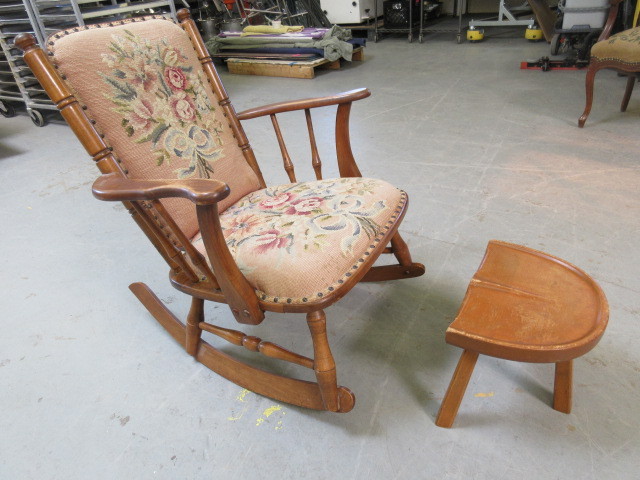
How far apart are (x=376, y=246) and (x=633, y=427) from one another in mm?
740

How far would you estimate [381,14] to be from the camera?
222 inches

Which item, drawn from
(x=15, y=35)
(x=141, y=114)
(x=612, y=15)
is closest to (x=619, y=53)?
(x=612, y=15)

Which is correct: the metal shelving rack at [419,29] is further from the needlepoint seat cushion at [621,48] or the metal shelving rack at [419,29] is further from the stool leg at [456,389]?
the stool leg at [456,389]

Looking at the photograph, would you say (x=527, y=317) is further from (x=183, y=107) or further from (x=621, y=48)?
(x=621, y=48)

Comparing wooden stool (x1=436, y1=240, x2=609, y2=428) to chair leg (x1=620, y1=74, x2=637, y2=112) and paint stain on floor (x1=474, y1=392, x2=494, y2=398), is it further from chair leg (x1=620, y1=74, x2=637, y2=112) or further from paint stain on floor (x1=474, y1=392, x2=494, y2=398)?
chair leg (x1=620, y1=74, x2=637, y2=112)

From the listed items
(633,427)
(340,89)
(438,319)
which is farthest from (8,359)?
(340,89)

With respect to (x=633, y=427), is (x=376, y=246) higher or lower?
higher

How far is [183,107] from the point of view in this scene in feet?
3.94

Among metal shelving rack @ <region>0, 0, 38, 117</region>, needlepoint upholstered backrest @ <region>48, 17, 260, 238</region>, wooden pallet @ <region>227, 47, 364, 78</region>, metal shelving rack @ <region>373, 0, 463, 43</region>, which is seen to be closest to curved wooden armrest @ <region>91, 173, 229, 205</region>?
needlepoint upholstered backrest @ <region>48, 17, 260, 238</region>

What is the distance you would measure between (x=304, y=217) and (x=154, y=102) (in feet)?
1.69

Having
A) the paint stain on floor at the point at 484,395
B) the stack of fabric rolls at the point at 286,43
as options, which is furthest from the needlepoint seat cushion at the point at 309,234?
the stack of fabric rolls at the point at 286,43

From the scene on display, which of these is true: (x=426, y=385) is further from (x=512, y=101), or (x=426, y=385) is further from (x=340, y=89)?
(x=340, y=89)

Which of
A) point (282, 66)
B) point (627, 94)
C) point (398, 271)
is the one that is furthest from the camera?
point (282, 66)

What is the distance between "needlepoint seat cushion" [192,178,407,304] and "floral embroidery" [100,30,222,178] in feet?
0.68
